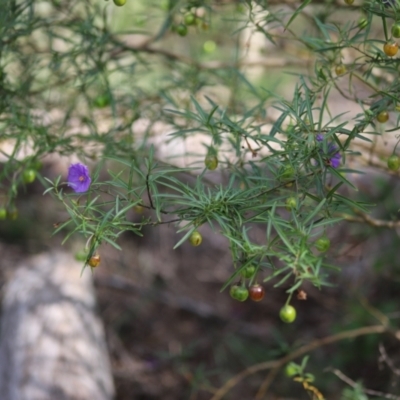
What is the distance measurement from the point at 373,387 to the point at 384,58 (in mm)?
1857

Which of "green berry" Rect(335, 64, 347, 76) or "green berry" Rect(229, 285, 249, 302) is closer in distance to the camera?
"green berry" Rect(229, 285, 249, 302)

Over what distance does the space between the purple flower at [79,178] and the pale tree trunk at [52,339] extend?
4.75 feet

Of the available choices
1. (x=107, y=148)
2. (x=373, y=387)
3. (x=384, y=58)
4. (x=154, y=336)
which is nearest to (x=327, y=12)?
(x=384, y=58)

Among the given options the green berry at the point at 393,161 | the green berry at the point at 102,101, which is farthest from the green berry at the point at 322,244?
the green berry at the point at 102,101

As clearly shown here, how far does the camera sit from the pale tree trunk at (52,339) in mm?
2562

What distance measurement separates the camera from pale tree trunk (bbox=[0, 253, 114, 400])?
256 centimetres

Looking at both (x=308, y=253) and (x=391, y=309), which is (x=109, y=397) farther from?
(x=308, y=253)

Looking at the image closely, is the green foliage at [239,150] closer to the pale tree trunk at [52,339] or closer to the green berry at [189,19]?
the green berry at [189,19]

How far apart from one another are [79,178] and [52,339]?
1.67 metres

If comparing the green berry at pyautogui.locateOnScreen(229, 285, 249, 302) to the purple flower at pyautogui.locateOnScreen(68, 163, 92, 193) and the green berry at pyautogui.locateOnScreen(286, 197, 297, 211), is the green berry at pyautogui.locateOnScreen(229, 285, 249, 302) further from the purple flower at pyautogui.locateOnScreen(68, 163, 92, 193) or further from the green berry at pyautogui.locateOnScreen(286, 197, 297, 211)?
the purple flower at pyautogui.locateOnScreen(68, 163, 92, 193)

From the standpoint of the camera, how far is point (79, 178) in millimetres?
1335

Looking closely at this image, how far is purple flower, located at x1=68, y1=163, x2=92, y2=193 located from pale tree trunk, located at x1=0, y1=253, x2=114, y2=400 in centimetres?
145

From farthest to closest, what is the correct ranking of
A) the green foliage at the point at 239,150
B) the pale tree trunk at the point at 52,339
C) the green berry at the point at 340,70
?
the pale tree trunk at the point at 52,339, the green berry at the point at 340,70, the green foliage at the point at 239,150

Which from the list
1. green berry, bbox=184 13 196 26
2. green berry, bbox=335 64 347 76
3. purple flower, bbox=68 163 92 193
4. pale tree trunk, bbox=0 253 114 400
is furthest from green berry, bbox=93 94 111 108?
pale tree trunk, bbox=0 253 114 400
